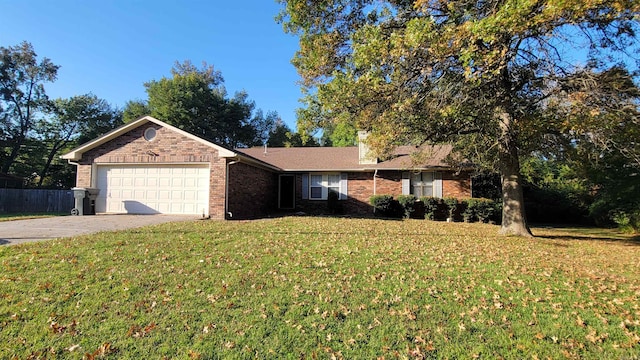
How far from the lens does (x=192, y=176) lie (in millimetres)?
13727

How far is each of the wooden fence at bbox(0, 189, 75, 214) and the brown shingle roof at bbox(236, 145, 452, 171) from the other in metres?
11.2

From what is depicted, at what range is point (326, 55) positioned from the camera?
10.5 meters

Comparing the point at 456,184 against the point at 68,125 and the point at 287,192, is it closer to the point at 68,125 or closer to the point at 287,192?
the point at 287,192

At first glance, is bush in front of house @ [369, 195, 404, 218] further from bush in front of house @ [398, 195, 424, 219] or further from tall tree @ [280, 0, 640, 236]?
tall tree @ [280, 0, 640, 236]

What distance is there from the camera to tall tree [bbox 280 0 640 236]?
24.2 ft

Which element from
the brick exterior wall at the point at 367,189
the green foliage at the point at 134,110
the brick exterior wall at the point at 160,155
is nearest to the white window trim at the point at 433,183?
the brick exterior wall at the point at 367,189

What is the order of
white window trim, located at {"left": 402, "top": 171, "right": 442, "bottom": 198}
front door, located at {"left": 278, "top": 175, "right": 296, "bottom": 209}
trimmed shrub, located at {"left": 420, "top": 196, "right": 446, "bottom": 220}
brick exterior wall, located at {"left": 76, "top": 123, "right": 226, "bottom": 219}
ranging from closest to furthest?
brick exterior wall, located at {"left": 76, "top": 123, "right": 226, "bottom": 219}, trimmed shrub, located at {"left": 420, "top": 196, "right": 446, "bottom": 220}, white window trim, located at {"left": 402, "top": 171, "right": 442, "bottom": 198}, front door, located at {"left": 278, "top": 175, "right": 296, "bottom": 209}

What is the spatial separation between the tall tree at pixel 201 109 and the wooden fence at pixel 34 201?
11392 mm

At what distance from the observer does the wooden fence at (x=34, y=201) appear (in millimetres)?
19031

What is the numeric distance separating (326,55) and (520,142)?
6.54m

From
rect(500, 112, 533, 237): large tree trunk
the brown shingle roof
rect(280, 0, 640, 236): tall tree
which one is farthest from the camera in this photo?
the brown shingle roof

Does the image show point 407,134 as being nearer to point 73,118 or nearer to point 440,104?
point 440,104

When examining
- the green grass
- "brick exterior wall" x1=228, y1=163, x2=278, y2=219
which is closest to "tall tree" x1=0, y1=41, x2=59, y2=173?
"brick exterior wall" x1=228, y1=163, x2=278, y2=219

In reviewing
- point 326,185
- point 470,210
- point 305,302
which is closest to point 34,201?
point 326,185
